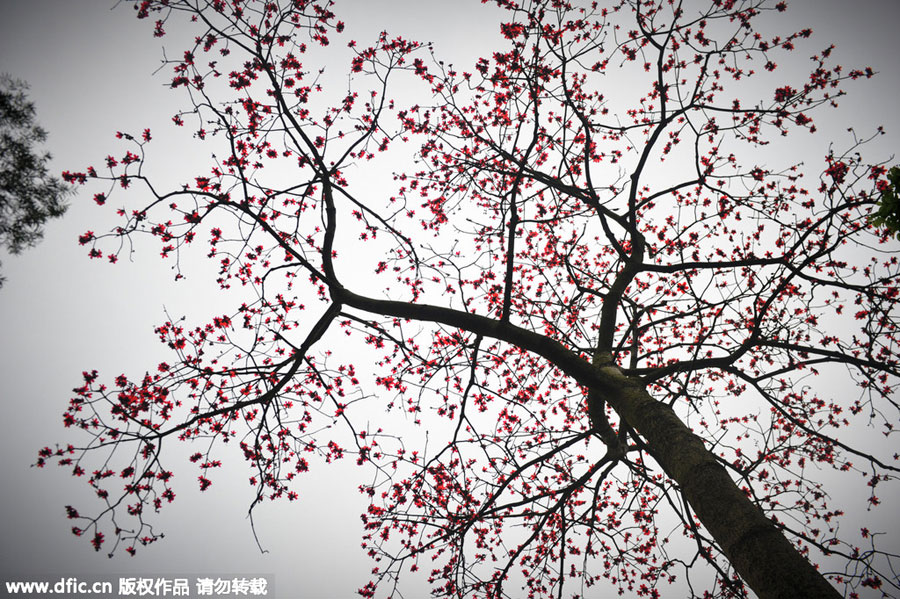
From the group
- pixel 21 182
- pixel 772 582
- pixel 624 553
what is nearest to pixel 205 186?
pixel 21 182

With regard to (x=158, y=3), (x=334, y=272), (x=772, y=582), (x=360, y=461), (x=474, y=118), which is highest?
(x=474, y=118)

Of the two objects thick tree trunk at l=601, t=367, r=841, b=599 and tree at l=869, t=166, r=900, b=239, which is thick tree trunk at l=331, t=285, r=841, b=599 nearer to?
thick tree trunk at l=601, t=367, r=841, b=599

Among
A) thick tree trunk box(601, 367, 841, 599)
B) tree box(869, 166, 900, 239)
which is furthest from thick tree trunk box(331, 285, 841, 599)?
tree box(869, 166, 900, 239)

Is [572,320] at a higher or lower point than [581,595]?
higher

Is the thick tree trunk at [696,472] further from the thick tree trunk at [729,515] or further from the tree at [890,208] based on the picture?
the tree at [890,208]

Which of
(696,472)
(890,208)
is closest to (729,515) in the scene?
(696,472)

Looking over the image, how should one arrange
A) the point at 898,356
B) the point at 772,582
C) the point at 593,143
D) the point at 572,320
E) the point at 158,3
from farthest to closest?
the point at 572,320, the point at 593,143, the point at 898,356, the point at 158,3, the point at 772,582

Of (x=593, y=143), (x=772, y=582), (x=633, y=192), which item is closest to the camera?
(x=772, y=582)

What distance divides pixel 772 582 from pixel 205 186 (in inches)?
212

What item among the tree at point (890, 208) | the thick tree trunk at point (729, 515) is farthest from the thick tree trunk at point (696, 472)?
the tree at point (890, 208)

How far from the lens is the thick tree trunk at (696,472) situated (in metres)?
1.79

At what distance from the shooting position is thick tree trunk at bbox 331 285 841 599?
1.79 meters

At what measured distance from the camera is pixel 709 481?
228cm

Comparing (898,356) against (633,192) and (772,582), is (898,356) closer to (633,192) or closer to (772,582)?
(633,192)
